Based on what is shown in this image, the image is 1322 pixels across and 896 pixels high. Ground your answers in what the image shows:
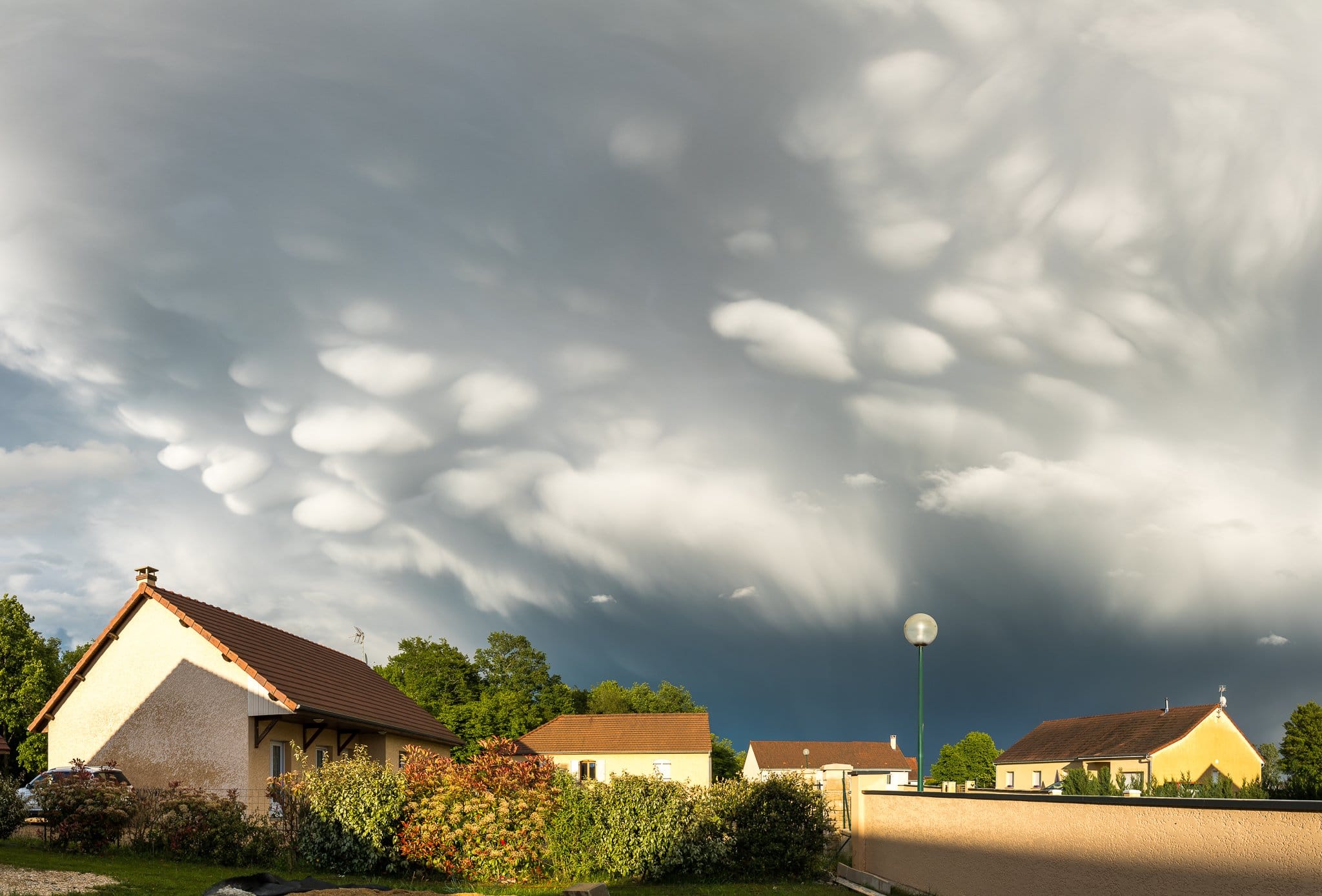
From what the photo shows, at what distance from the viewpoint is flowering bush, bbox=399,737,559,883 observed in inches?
728

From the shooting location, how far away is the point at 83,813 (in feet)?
61.6

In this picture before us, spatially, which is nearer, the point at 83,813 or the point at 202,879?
the point at 202,879

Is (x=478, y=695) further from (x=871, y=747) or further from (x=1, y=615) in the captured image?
(x=871, y=747)

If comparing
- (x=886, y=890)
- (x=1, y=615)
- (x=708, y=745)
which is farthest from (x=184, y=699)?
(x=708, y=745)

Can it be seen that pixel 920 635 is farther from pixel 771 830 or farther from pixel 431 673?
pixel 431 673

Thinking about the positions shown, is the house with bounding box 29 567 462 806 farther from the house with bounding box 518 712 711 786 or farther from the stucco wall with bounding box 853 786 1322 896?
the house with bounding box 518 712 711 786

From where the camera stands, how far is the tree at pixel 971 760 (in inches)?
2810

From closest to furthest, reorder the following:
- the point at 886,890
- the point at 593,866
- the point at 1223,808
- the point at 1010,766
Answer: the point at 1223,808 → the point at 886,890 → the point at 593,866 → the point at 1010,766

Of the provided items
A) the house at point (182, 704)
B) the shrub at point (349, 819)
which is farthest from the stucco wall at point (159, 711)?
the shrub at point (349, 819)

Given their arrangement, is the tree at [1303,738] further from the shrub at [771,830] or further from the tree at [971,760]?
the shrub at [771,830]

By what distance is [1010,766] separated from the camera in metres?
65.0

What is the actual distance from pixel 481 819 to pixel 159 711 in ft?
38.2

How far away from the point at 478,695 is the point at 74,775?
49.3 m

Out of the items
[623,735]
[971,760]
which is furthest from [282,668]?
[971,760]
